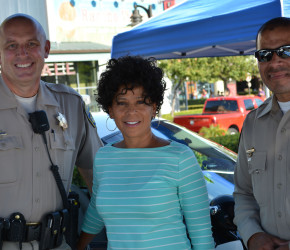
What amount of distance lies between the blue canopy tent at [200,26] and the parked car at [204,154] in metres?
0.84

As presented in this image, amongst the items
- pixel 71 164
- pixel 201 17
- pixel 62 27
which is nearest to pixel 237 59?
pixel 62 27

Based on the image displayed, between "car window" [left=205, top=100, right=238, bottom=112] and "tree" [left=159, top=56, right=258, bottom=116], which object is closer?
"car window" [left=205, top=100, right=238, bottom=112]

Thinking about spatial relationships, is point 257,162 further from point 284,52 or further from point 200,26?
point 200,26

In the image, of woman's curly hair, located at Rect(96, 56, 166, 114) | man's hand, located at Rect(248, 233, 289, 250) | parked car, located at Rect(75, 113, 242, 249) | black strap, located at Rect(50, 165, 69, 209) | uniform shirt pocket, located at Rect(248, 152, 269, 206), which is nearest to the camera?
man's hand, located at Rect(248, 233, 289, 250)

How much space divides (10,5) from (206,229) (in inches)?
80.2

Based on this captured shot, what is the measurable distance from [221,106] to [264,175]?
11.7 meters

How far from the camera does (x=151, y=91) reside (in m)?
2.05

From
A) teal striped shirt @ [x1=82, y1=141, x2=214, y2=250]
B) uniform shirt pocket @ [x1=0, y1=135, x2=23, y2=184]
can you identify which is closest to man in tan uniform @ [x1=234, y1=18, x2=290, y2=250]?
teal striped shirt @ [x1=82, y1=141, x2=214, y2=250]

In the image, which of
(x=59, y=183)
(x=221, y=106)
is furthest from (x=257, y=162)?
(x=221, y=106)

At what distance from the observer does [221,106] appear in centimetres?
1345

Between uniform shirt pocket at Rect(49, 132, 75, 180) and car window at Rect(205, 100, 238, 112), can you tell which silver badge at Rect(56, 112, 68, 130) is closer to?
uniform shirt pocket at Rect(49, 132, 75, 180)

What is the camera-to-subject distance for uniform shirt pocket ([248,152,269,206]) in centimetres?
193

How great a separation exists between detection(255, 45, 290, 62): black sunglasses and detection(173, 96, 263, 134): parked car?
10220 mm

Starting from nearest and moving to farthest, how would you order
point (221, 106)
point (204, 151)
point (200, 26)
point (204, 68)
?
point (200, 26), point (204, 151), point (221, 106), point (204, 68)
